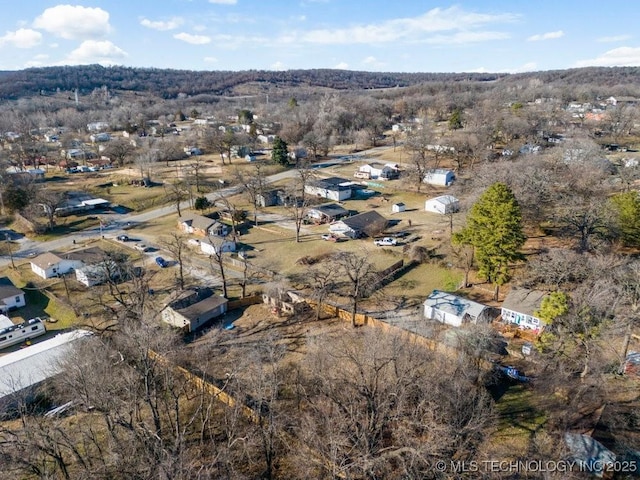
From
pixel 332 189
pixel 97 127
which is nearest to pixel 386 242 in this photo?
pixel 332 189

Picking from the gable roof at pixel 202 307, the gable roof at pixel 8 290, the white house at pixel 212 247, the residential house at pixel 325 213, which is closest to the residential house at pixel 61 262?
the gable roof at pixel 8 290

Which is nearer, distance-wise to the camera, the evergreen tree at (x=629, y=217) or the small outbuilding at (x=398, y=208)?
the evergreen tree at (x=629, y=217)

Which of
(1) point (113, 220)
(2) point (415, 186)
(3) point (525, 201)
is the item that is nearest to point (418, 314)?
(3) point (525, 201)

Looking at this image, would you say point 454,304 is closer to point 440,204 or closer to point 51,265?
point 440,204

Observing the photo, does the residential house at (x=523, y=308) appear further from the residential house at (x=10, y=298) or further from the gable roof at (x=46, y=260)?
the gable roof at (x=46, y=260)

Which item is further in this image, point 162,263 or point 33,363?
point 162,263

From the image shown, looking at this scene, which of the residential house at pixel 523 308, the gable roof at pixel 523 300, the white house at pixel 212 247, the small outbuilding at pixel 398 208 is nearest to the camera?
the residential house at pixel 523 308

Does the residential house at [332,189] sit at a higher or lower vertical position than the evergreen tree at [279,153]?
lower
